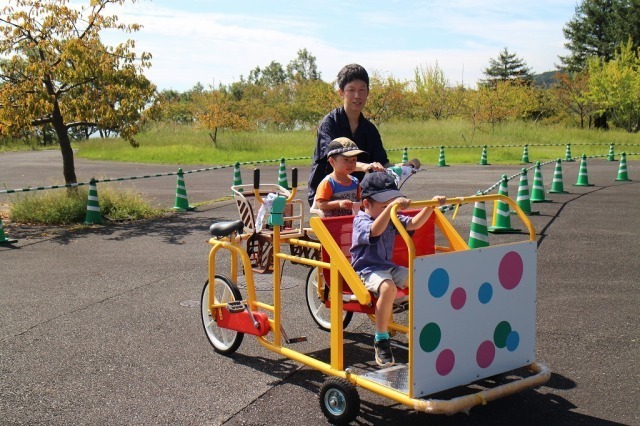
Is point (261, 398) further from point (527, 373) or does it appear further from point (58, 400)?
point (527, 373)

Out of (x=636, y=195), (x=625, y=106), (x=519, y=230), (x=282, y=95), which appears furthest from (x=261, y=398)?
(x=282, y=95)

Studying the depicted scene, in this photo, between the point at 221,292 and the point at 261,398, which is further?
the point at 221,292

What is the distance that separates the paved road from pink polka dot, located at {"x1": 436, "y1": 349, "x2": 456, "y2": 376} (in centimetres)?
40

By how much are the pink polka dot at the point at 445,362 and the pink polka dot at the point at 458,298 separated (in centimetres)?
26

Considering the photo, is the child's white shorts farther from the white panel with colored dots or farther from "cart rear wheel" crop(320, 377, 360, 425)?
"cart rear wheel" crop(320, 377, 360, 425)

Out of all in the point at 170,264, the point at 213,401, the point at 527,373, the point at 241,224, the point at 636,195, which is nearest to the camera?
the point at 213,401

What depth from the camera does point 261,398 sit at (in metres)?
4.69

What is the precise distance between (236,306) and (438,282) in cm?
189

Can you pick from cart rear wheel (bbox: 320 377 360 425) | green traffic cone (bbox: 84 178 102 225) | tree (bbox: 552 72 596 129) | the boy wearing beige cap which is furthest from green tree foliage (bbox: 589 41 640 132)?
cart rear wheel (bbox: 320 377 360 425)

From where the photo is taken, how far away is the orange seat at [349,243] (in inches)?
192

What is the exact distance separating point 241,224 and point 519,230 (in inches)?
276

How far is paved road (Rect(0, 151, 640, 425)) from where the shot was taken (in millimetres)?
4473

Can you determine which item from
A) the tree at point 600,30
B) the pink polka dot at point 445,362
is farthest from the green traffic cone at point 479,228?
the tree at point 600,30

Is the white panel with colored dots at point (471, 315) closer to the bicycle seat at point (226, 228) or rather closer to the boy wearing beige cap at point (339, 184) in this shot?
the boy wearing beige cap at point (339, 184)
